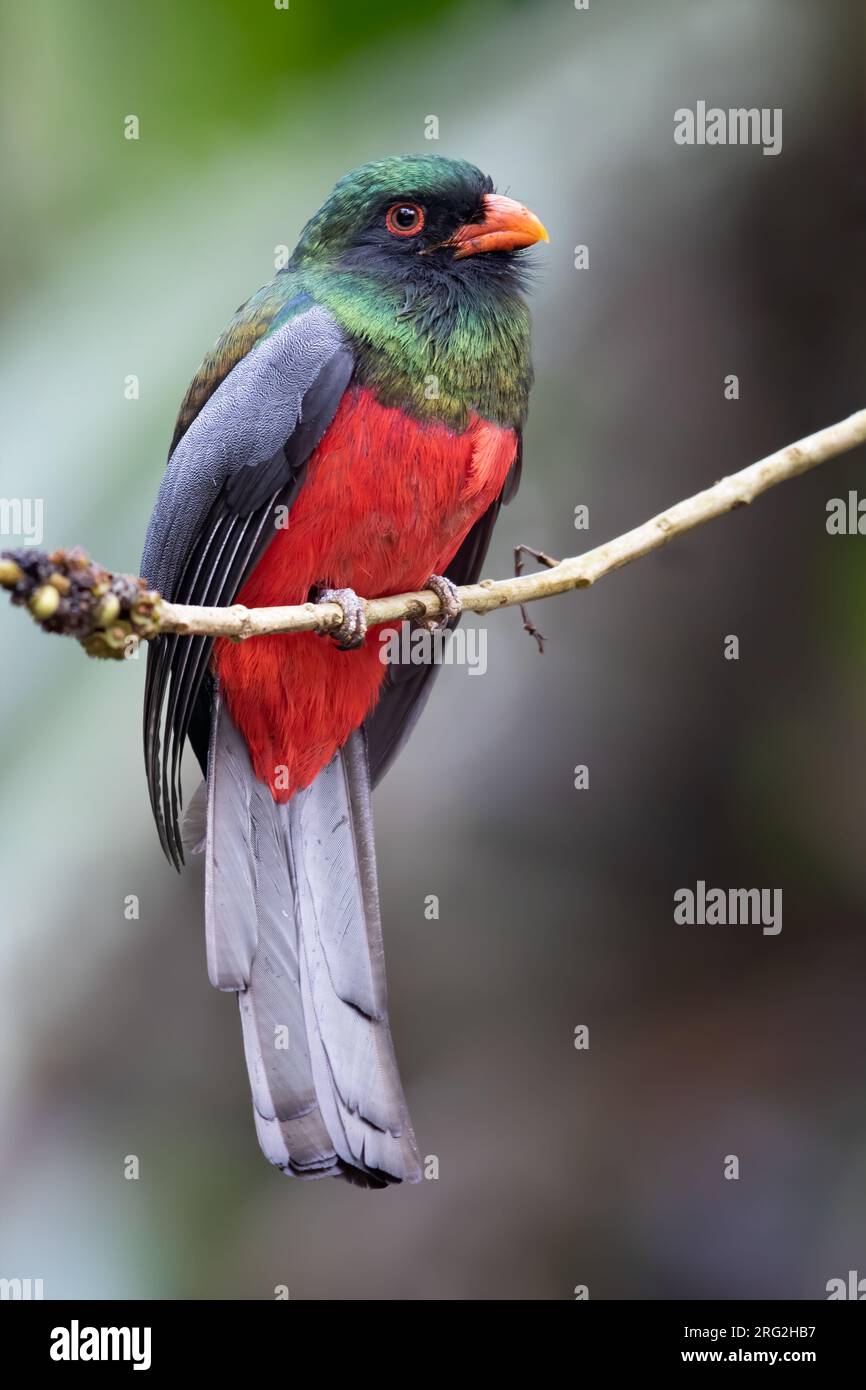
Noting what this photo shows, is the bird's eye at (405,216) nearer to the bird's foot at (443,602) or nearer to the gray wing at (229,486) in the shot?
the gray wing at (229,486)

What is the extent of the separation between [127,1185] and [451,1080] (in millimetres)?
952

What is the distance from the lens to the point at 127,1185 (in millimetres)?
4090

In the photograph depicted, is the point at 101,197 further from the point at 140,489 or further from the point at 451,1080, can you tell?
the point at 451,1080

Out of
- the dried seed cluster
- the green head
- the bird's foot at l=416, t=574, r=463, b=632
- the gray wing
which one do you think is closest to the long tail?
the gray wing

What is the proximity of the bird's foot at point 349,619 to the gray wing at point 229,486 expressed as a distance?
0.77 ft

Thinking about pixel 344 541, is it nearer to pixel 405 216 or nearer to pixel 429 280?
pixel 429 280

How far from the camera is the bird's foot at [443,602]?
10.3ft

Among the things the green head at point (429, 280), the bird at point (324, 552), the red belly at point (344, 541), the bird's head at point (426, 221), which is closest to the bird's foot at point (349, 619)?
the bird at point (324, 552)

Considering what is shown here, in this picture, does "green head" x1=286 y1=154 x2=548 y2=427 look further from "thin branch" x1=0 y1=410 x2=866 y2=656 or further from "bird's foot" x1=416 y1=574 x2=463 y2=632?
"thin branch" x1=0 y1=410 x2=866 y2=656

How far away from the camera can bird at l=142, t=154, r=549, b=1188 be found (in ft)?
9.89

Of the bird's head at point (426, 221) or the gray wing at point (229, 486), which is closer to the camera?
the gray wing at point (229, 486)

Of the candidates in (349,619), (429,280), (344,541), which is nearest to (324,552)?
(344,541)

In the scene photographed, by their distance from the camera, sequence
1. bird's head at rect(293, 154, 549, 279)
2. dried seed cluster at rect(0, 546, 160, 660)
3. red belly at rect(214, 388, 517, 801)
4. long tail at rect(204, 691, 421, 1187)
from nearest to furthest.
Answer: dried seed cluster at rect(0, 546, 160, 660) < long tail at rect(204, 691, 421, 1187) < red belly at rect(214, 388, 517, 801) < bird's head at rect(293, 154, 549, 279)

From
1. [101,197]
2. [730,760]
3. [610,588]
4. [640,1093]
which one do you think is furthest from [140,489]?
[640,1093]
